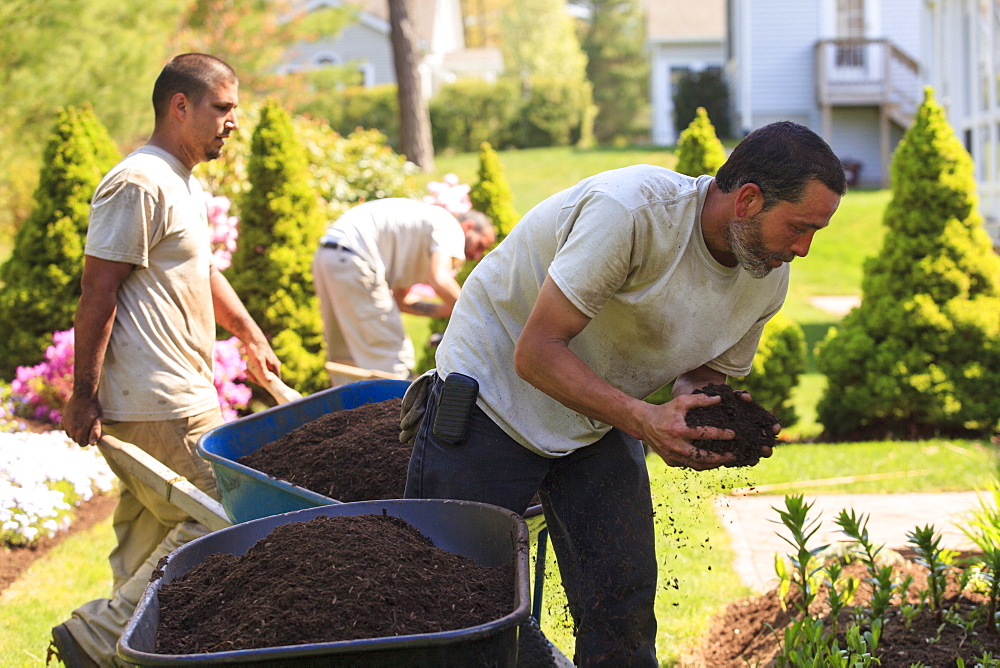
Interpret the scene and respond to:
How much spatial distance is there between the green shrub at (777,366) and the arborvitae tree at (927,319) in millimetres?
336

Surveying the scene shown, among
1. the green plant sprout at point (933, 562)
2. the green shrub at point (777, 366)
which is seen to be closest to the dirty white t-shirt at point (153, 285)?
the green plant sprout at point (933, 562)

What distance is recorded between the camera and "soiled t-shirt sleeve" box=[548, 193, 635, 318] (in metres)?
2.33

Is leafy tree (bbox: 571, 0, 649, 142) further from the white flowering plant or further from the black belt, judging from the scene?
the white flowering plant

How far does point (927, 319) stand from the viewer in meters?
7.70

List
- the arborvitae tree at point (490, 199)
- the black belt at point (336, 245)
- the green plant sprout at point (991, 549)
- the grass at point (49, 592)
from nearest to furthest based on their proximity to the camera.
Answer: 1. the green plant sprout at point (991, 549)
2. the grass at point (49, 592)
3. the black belt at point (336, 245)
4. the arborvitae tree at point (490, 199)

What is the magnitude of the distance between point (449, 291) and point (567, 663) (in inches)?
130

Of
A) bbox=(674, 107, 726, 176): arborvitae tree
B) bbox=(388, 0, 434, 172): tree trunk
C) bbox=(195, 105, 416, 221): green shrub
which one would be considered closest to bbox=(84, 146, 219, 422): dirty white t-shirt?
bbox=(674, 107, 726, 176): arborvitae tree

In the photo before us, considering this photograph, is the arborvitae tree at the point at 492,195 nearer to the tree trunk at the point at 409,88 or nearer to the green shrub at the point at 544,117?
the tree trunk at the point at 409,88

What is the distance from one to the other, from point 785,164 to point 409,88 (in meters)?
17.3

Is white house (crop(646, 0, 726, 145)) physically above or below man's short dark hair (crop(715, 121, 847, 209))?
above

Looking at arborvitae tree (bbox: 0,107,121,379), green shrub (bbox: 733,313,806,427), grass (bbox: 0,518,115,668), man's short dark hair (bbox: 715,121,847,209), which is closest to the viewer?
man's short dark hair (bbox: 715,121,847,209)

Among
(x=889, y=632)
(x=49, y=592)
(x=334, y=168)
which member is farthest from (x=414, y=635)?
(x=334, y=168)

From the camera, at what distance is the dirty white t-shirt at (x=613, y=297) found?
238 cm

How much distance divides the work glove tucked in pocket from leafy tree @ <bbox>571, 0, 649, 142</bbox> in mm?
47793
